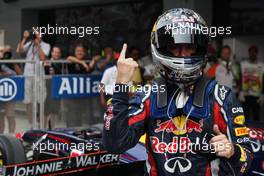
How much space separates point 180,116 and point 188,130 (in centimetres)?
6

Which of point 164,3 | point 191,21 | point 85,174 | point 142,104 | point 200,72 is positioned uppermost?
point 164,3

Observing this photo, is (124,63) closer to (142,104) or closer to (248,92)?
(142,104)

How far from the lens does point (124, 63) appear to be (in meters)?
1.89

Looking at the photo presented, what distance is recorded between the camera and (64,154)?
4027 mm

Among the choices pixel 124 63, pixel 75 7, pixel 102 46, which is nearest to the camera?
pixel 124 63

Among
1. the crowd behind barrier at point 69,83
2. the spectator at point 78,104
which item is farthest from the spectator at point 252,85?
the spectator at point 78,104

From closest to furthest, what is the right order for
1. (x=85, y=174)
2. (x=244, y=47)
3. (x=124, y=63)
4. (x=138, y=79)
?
(x=124, y=63)
(x=85, y=174)
(x=138, y=79)
(x=244, y=47)

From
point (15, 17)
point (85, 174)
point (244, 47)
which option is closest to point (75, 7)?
point (15, 17)

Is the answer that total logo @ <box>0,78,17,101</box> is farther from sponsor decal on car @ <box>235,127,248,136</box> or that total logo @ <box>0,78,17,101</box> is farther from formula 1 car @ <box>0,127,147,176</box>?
sponsor decal on car @ <box>235,127,248,136</box>

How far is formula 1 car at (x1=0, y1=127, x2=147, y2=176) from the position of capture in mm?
3102

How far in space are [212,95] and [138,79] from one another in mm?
5592

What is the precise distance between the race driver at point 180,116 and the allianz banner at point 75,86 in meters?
5.29

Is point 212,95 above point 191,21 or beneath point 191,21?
beneath

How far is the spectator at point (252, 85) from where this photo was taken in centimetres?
772
